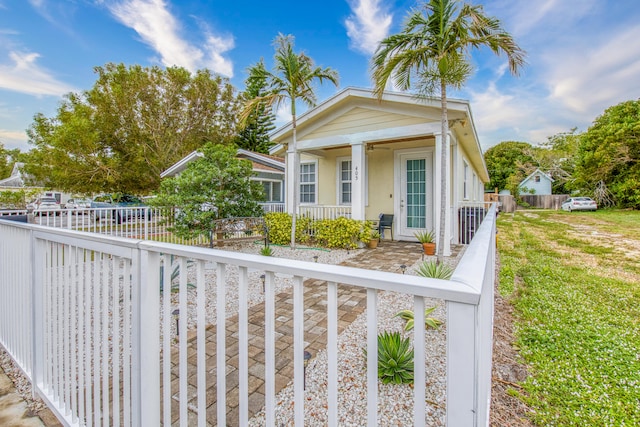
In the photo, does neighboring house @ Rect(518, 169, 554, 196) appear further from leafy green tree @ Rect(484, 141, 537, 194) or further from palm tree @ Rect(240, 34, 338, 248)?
palm tree @ Rect(240, 34, 338, 248)

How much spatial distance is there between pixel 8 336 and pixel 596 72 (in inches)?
747

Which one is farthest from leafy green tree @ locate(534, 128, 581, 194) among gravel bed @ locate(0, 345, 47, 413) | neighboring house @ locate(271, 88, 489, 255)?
gravel bed @ locate(0, 345, 47, 413)

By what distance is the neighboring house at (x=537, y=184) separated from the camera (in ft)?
111

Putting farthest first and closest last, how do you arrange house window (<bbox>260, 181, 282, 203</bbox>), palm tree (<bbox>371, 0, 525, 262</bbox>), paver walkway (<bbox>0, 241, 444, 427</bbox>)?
house window (<bbox>260, 181, 282, 203</bbox>) < palm tree (<bbox>371, 0, 525, 262</bbox>) < paver walkway (<bbox>0, 241, 444, 427</bbox>)

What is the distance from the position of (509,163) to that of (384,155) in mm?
39821

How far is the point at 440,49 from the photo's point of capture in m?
5.37

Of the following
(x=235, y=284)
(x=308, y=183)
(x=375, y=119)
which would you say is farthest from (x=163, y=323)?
(x=308, y=183)

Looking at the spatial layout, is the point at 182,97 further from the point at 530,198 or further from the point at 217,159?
the point at 530,198

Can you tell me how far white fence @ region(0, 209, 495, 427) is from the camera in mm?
726

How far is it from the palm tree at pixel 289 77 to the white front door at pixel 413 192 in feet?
10.4

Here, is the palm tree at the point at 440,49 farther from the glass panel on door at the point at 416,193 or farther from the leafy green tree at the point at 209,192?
the leafy green tree at the point at 209,192

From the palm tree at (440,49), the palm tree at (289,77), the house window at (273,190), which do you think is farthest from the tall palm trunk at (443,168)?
the house window at (273,190)

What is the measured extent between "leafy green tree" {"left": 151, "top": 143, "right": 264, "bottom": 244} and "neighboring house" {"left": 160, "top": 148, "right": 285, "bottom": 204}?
476cm

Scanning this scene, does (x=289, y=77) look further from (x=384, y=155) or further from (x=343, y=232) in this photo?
(x=343, y=232)
